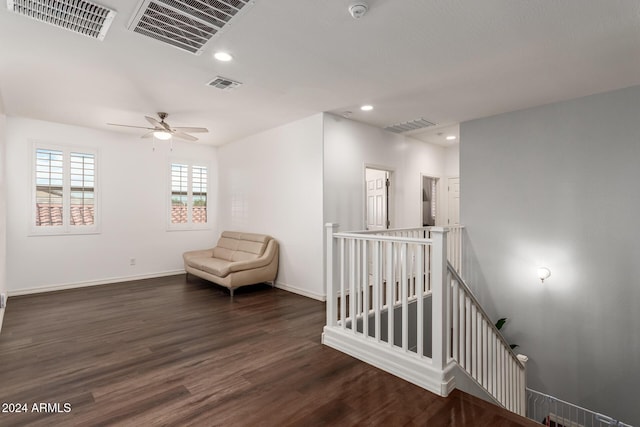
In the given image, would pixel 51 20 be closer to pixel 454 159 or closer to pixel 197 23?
pixel 197 23

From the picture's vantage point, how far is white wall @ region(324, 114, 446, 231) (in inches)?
197

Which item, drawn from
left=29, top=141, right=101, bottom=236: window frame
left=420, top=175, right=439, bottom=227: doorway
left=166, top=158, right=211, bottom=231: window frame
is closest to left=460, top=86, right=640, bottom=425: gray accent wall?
left=420, top=175, right=439, bottom=227: doorway

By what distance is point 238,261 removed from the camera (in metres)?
5.47

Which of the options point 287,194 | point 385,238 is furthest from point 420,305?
point 287,194

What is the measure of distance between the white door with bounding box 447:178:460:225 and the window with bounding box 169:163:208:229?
18.2ft

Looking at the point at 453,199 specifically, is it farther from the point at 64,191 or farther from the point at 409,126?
the point at 64,191

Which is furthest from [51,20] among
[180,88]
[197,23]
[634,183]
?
[634,183]

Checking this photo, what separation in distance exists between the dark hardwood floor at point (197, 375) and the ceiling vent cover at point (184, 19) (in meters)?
2.82

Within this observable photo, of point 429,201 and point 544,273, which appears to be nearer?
point 544,273

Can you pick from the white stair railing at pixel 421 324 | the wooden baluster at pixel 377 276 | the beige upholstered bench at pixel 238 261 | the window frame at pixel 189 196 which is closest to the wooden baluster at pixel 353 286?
the white stair railing at pixel 421 324

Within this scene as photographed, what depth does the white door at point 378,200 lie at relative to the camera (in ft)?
20.1

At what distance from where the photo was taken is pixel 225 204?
7.11m

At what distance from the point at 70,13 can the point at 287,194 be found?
11.6 feet

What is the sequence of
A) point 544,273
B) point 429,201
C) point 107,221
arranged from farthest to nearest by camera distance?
point 429,201 < point 107,221 < point 544,273
